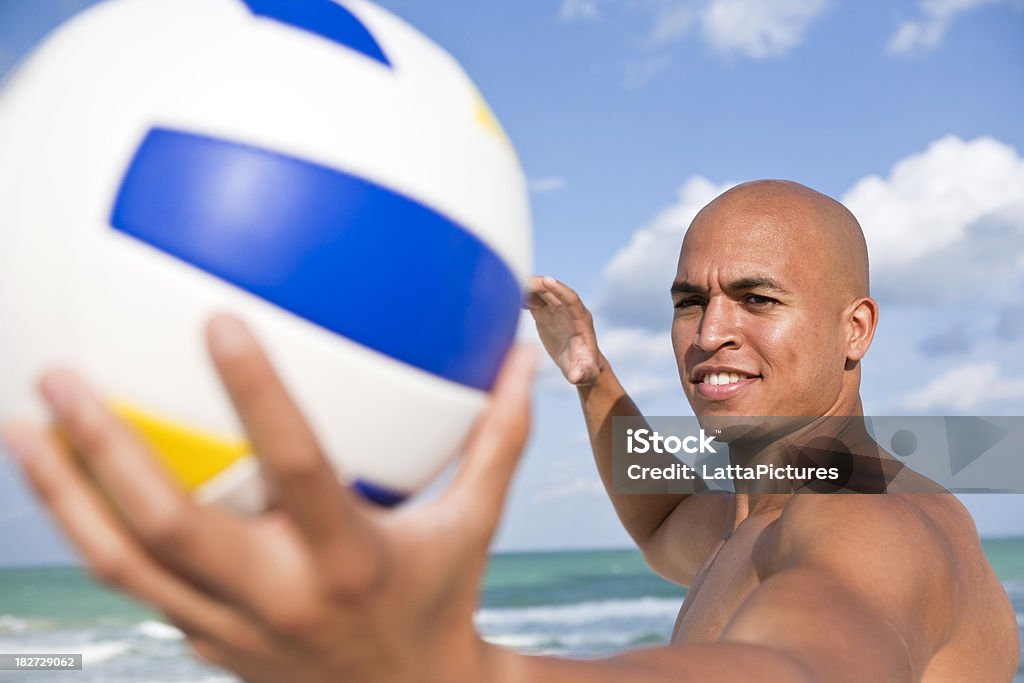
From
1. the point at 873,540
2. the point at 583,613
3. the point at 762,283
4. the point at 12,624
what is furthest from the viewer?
the point at 12,624

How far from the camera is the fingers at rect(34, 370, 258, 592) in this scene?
2.81 ft

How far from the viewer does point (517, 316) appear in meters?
1.43

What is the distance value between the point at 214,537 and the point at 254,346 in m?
0.19

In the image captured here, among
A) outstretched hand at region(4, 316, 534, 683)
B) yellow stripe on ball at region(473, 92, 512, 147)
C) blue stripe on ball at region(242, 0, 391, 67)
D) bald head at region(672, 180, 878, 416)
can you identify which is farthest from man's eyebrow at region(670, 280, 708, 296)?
outstretched hand at region(4, 316, 534, 683)

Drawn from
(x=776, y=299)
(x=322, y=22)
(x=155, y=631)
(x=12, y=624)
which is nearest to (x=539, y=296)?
(x=776, y=299)

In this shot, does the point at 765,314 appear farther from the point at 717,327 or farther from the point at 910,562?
the point at 910,562

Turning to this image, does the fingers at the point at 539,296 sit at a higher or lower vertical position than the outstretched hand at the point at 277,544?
higher

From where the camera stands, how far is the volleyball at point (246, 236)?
1059 millimetres

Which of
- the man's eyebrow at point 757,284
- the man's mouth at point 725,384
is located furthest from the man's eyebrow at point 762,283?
the man's mouth at point 725,384

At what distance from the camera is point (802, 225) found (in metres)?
2.95

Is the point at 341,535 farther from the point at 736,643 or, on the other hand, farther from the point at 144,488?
the point at 736,643

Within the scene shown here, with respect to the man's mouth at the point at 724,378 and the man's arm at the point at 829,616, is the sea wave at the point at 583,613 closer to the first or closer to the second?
the man's mouth at the point at 724,378

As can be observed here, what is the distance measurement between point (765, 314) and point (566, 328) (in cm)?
93

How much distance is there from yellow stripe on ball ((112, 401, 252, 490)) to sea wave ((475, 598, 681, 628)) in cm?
1645
